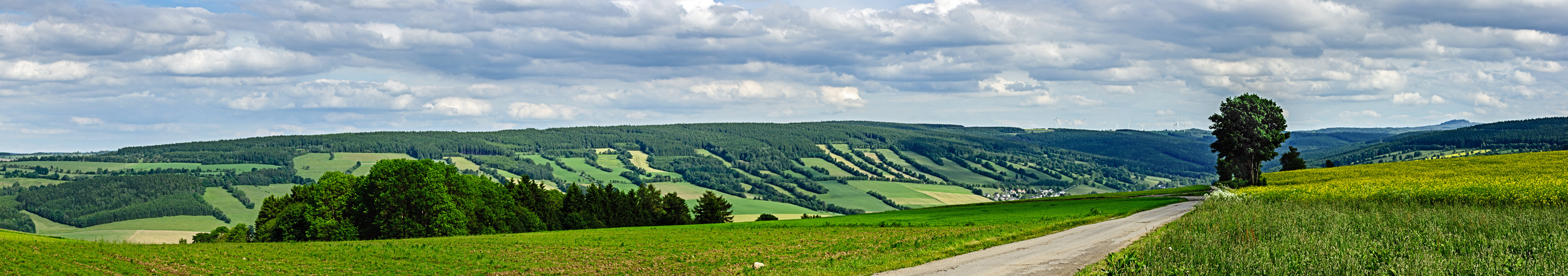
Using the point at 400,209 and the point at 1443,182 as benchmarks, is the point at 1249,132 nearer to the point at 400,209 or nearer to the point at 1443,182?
the point at 1443,182

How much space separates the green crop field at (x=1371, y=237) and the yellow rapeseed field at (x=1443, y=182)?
0.14 m

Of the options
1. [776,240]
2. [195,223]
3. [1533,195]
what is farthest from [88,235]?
[1533,195]

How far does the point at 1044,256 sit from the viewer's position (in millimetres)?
24828

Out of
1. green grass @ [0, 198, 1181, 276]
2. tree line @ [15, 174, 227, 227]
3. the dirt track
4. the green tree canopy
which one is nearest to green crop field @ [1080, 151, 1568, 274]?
the dirt track

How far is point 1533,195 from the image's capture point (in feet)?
107

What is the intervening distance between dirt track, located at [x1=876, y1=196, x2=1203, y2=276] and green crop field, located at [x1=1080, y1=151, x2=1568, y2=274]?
4.41 feet

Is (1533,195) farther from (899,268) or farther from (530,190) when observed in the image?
(530,190)

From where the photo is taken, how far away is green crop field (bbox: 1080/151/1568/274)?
1628cm

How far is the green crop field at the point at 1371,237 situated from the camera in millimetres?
16281

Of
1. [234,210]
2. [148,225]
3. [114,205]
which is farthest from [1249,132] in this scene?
[114,205]

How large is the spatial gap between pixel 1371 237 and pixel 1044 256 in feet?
25.0

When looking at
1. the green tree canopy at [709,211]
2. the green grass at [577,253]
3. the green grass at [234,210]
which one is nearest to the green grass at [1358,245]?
the green grass at [577,253]

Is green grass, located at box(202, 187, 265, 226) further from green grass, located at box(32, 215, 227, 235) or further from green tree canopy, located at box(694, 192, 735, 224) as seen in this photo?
green tree canopy, located at box(694, 192, 735, 224)

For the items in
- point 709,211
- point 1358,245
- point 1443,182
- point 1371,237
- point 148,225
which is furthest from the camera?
point 148,225
